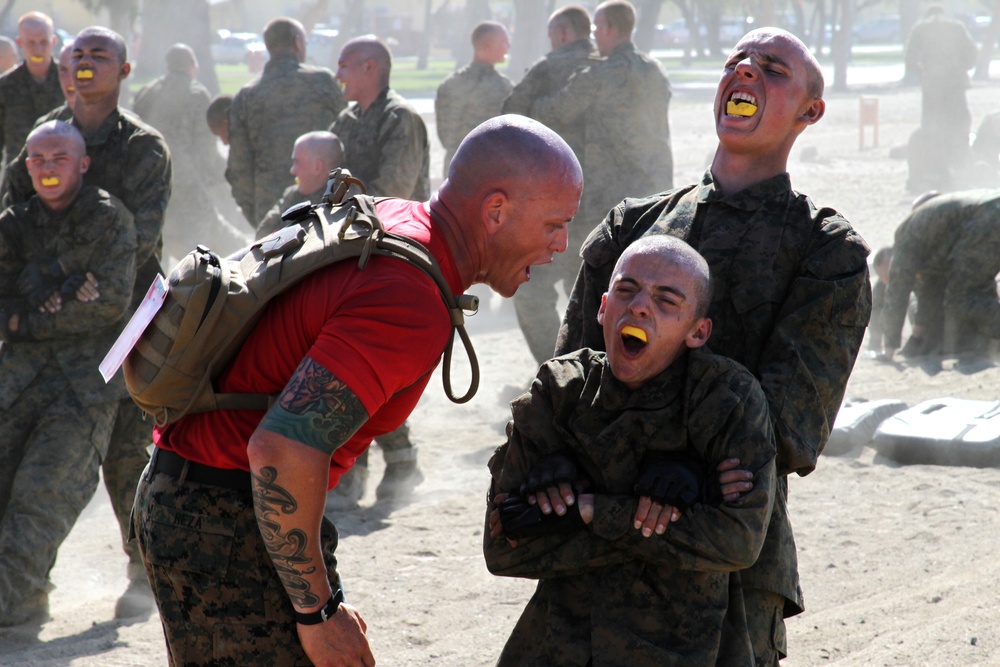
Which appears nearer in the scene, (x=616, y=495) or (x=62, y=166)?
(x=616, y=495)

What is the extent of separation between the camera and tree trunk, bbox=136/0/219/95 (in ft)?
92.7

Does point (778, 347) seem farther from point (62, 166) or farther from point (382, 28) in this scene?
point (382, 28)

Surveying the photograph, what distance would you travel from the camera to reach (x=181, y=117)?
12.1m

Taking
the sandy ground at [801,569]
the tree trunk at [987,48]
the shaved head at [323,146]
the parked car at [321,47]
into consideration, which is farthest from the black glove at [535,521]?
the parked car at [321,47]

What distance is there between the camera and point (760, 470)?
7.72 feet

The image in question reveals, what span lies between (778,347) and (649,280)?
0.40 m

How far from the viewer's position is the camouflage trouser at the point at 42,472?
461cm

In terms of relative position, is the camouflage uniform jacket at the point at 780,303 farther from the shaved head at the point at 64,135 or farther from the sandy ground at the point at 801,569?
the shaved head at the point at 64,135

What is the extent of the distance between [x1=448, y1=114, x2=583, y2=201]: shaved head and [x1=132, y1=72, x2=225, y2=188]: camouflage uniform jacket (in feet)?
32.7

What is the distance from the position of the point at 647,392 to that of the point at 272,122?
589cm

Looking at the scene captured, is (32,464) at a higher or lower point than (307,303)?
lower

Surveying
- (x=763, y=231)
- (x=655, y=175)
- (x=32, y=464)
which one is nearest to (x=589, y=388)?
(x=763, y=231)

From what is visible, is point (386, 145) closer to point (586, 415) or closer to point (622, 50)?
point (622, 50)

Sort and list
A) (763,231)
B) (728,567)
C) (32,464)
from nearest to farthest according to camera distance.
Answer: (728,567) → (763,231) → (32,464)
